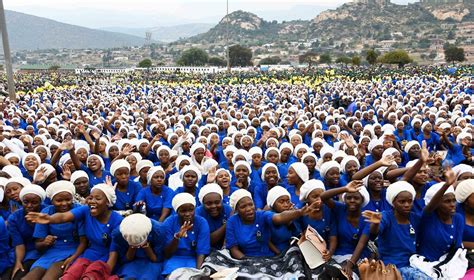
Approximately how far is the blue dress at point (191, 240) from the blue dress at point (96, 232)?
0.52 meters

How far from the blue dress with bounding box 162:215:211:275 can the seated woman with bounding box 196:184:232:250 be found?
173 mm

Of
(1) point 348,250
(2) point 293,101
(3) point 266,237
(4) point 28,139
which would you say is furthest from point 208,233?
(2) point 293,101

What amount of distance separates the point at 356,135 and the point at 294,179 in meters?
4.80

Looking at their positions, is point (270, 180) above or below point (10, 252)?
above

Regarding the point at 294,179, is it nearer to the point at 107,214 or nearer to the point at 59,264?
the point at 107,214

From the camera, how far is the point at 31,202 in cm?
421

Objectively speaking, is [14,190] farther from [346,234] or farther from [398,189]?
[398,189]

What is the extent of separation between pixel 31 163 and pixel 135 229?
11.6ft

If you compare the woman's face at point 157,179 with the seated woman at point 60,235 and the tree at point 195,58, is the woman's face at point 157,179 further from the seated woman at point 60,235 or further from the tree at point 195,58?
the tree at point 195,58

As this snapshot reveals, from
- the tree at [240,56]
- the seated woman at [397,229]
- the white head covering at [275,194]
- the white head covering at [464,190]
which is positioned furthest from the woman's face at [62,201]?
the tree at [240,56]

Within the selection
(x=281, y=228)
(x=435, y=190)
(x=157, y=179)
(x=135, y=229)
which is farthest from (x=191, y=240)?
(x=435, y=190)

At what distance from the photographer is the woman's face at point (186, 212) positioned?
392 cm

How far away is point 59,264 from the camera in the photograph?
3930 mm

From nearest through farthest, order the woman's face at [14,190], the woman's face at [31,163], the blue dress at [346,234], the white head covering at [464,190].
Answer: the white head covering at [464,190] < the blue dress at [346,234] < the woman's face at [14,190] < the woman's face at [31,163]
